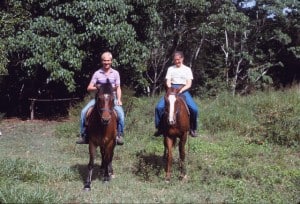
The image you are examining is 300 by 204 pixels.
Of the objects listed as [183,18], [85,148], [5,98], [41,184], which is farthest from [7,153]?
[183,18]

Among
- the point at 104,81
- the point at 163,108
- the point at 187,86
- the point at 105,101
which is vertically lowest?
the point at 163,108

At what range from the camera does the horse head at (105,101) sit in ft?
25.1

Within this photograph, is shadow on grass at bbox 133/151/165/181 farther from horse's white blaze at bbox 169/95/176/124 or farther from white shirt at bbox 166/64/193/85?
white shirt at bbox 166/64/193/85

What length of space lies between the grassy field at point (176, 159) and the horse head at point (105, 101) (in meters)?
1.27

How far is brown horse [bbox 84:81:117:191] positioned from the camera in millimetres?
7703

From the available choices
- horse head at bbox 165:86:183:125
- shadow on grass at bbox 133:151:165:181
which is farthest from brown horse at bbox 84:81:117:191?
horse head at bbox 165:86:183:125

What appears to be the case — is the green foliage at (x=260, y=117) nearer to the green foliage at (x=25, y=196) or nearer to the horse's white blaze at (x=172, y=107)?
the horse's white blaze at (x=172, y=107)

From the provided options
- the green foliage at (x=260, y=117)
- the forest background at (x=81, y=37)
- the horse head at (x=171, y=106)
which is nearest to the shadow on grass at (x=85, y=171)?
the horse head at (x=171, y=106)

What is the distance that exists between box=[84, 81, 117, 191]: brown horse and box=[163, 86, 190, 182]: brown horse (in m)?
1.04

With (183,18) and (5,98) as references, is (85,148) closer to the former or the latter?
(5,98)

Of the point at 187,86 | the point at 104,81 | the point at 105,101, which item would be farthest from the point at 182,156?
the point at 105,101

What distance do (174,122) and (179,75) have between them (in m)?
1.11

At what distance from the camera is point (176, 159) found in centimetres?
1027

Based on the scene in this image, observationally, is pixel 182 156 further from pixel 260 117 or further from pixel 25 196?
pixel 260 117
